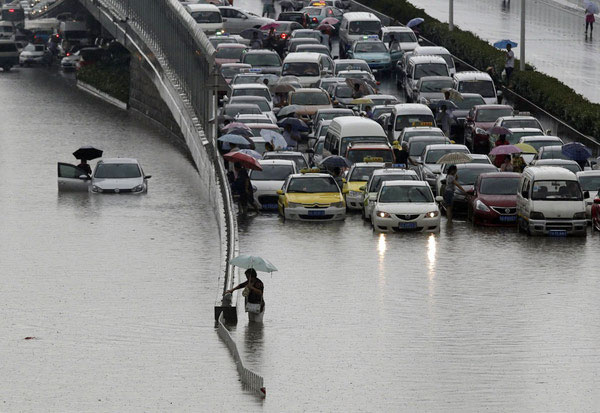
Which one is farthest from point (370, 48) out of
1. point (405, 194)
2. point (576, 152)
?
point (405, 194)

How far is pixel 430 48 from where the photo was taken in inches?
2714

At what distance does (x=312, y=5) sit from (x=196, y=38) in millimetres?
31028

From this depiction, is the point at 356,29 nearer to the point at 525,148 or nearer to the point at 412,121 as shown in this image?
the point at 412,121

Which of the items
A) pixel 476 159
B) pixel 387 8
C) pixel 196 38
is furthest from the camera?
pixel 387 8

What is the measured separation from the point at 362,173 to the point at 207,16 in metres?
37.5

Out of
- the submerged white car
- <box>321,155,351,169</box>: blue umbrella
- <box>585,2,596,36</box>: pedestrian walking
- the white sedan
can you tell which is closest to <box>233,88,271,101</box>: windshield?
the submerged white car

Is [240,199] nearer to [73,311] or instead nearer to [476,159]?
[476,159]

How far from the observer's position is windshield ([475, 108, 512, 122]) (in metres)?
52.9

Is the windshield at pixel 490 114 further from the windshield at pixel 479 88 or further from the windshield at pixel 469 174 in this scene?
the windshield at pixel 469 174

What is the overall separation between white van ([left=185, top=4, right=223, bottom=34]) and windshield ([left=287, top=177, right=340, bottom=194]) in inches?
1499

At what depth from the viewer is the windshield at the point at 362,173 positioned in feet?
146

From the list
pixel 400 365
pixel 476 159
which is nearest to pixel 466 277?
pixel 400 365

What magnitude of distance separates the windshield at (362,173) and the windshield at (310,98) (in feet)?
40.1

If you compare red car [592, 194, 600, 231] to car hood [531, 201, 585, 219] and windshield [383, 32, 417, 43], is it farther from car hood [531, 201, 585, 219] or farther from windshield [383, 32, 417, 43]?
windshield [383, 32, 417, 43]
